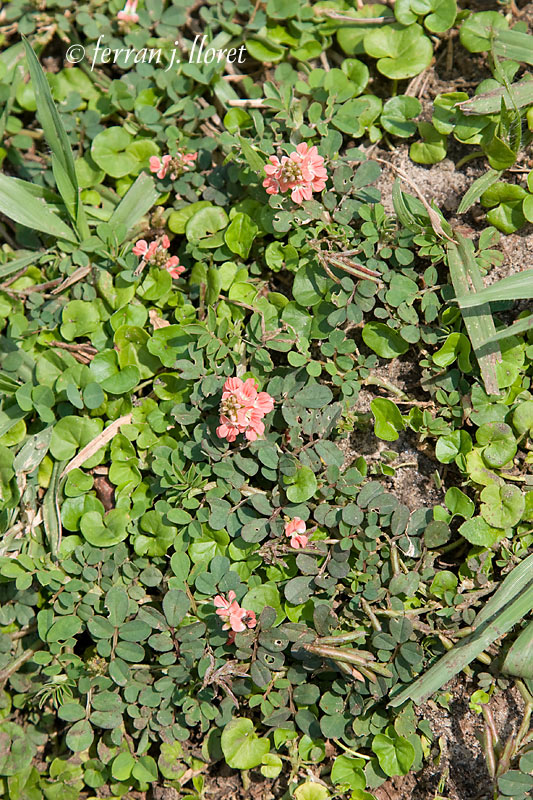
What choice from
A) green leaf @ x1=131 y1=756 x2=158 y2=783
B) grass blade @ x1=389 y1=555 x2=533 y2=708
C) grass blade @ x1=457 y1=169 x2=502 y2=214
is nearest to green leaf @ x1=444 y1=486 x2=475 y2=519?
grass blade @ x1=389 y1=555 x2=533 y2=708

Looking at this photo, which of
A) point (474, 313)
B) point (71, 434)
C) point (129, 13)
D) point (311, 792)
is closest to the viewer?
point (311, 792)

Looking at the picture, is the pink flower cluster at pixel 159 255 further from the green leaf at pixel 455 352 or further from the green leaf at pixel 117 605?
the green leaf at pixel 117 605

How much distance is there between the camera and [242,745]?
98.3 inches

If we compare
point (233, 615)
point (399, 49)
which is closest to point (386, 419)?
point (233, 615)

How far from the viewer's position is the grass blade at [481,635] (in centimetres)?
234

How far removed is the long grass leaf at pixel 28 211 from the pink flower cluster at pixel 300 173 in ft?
3.49

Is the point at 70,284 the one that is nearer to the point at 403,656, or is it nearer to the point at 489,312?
the point at 489,312

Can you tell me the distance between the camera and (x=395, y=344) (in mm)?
2803

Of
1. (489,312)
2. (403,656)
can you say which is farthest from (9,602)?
(489,312)

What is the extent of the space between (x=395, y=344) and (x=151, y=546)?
4.28 feet

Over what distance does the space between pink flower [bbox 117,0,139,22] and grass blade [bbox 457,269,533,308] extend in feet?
7.62

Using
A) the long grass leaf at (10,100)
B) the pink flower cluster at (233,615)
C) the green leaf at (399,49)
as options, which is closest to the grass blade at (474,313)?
the green leaf at (399,49)

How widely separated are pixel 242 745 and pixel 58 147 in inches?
106

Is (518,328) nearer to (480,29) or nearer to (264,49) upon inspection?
(480,29)
